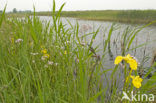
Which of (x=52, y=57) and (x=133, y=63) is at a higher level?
(x=133, y=63)

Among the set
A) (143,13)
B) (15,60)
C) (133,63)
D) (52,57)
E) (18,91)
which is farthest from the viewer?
(143,13)

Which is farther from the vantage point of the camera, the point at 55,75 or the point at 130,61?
the point at 55,75

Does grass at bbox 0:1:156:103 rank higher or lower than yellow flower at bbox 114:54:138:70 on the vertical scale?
lower

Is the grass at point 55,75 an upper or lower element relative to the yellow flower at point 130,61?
lower

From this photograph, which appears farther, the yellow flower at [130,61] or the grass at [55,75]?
the grass at [55,75]

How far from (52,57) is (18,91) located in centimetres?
58

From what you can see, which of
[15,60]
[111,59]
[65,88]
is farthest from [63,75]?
[111,59]

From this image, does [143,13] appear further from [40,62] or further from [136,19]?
[40,62]

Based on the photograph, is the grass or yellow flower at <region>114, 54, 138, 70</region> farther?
the grass

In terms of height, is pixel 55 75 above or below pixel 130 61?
below

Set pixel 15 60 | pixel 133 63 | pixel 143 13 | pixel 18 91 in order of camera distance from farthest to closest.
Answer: pixel 143 13 → pixel 15 60 → pixel 18 91 → pixel 133 63

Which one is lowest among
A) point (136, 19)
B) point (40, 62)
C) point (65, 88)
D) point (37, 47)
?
point (65, 88)

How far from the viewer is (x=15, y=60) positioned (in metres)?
1.23

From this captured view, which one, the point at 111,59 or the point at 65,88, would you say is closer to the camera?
the point at 65,88
